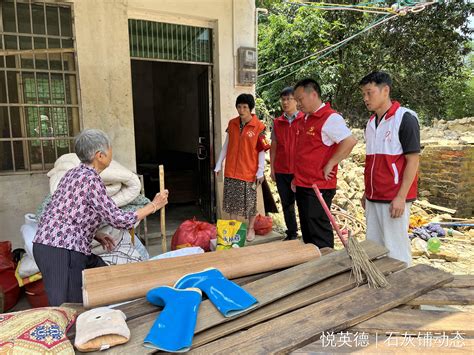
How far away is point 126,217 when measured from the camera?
2.17 meters

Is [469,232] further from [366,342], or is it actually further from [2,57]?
[2,57]

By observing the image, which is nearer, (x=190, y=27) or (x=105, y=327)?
(x=105, y=327)

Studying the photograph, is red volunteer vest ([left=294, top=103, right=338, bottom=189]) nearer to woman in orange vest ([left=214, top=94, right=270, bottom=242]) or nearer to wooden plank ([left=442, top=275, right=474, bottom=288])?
woman in orange vest ([left=214, top=94, right=270, bottom=242])

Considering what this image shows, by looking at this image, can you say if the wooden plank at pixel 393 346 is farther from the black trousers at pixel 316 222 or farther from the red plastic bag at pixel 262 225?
the red plastic bag at pixel 262 225

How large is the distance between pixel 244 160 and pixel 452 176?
557 cm

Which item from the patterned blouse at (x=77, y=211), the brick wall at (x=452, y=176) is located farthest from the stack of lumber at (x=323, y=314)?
the brick wall at (x=452, y=176)

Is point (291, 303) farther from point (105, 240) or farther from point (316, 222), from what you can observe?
point (316, 222)

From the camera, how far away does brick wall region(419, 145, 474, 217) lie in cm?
725

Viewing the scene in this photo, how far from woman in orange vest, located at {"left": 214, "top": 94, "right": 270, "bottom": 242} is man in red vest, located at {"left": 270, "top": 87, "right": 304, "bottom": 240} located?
0.90 feet

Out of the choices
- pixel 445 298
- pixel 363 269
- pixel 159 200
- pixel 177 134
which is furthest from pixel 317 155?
pixel 177 134

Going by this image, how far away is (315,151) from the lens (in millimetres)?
3205

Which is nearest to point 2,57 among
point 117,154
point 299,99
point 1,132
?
point 1,132

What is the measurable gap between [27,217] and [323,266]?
9.39 feet

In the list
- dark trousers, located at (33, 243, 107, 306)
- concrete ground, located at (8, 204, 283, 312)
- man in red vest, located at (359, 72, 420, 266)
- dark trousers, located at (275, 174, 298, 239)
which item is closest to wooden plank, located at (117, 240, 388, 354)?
man in red vest, located at (359, 72, 420, 266)
